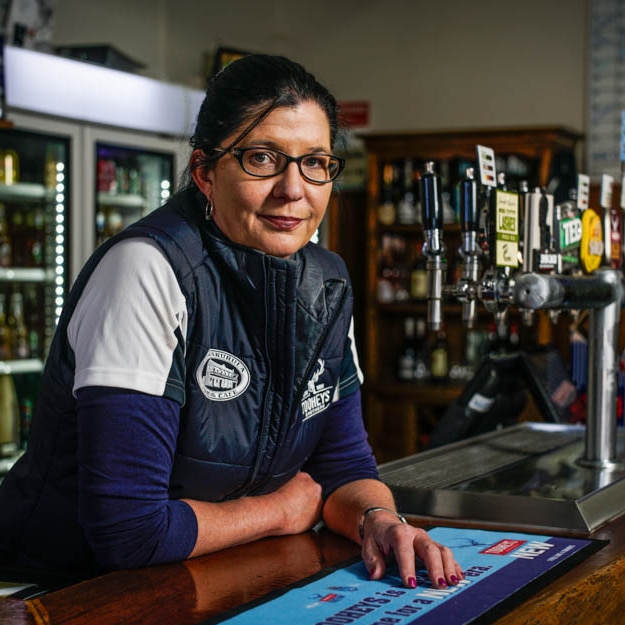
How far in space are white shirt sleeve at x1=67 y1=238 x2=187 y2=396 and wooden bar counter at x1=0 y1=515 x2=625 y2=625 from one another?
252 millimetres

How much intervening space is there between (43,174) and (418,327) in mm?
2565

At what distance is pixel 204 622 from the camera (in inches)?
43.8

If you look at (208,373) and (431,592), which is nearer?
(431,592)

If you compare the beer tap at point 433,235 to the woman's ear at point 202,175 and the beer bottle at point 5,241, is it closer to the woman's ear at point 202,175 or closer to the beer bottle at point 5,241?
the woman's ear at point 202,175

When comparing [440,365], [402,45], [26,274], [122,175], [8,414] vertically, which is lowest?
[8,414]

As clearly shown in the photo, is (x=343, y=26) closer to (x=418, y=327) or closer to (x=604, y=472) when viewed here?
(x=418, y=327)

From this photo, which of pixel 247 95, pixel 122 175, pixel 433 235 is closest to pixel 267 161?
pixel 247 95

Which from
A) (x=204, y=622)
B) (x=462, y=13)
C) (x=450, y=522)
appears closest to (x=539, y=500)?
(x=450, y=522)

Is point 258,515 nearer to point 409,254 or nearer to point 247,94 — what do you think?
point 247,94

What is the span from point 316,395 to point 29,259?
3.27 meters

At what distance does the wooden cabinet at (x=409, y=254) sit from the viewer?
550cm

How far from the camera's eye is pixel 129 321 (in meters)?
1.37

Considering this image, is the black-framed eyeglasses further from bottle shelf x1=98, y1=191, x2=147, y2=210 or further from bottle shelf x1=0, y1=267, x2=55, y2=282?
bottle shelf x1=98, y1=191, x2=147, y2=210

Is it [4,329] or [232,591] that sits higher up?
[4,329]
